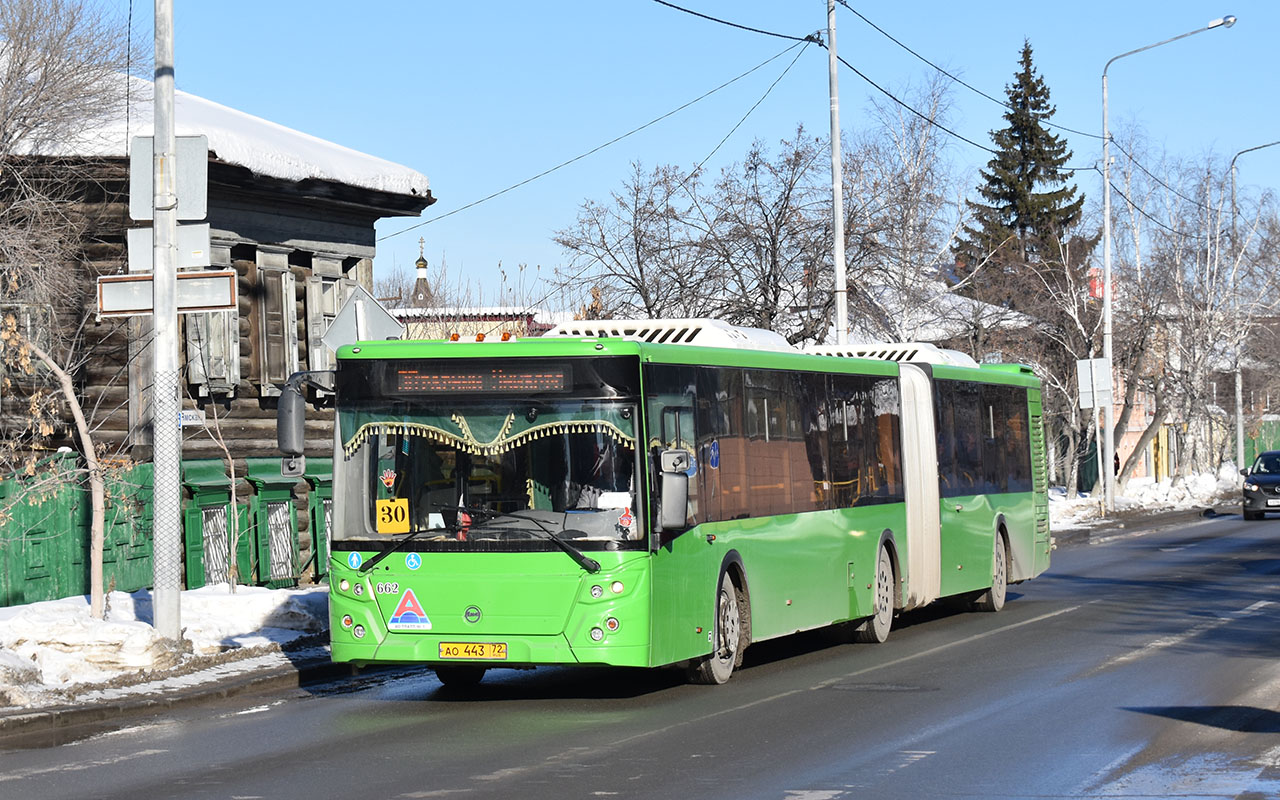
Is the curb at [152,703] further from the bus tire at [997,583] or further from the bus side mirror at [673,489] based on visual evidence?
the bus tire at [997,583]

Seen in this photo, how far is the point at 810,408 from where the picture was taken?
16.2 metres

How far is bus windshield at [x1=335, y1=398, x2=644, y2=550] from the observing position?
12.8m

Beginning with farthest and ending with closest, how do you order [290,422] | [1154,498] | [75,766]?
[1154,498] < [290,422] < [75,766]

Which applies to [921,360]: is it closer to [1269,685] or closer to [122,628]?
[1269,685]

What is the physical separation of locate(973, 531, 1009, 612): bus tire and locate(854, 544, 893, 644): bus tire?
3242 mm

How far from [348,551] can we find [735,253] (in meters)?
20.8

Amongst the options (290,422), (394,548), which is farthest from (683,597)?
(290,422)

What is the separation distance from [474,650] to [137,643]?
346cm

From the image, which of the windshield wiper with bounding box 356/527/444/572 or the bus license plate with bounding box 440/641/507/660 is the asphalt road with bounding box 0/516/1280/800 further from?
the windshield wiper with bounding box 356/527/444/572

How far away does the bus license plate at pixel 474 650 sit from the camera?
12.7 metres

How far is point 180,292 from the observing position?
15.4 metres

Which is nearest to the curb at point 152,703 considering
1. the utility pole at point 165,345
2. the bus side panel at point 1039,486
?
the utility pole at point 165,345

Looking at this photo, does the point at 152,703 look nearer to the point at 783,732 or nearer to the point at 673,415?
the point at 673,415

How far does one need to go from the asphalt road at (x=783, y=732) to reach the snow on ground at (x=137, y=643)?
3.12ft
